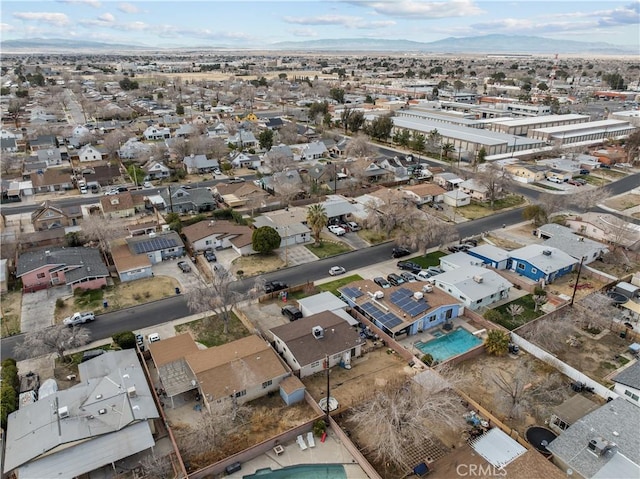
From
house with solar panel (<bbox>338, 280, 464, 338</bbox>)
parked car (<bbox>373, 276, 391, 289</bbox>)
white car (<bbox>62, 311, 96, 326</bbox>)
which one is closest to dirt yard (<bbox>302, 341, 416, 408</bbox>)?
house with solar panel (<bbox>338, 280, 464, 338</bbox>)

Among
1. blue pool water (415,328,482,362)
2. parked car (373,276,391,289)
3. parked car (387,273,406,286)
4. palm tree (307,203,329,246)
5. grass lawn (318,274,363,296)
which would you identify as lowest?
blue pool water (415,328,482,362)

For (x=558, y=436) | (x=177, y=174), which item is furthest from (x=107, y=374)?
(x=177, y=174)

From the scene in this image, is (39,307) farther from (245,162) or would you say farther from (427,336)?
(245,162)

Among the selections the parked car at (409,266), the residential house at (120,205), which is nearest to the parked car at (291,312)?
the parked car at (409,266)

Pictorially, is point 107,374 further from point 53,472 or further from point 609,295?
point 609,295

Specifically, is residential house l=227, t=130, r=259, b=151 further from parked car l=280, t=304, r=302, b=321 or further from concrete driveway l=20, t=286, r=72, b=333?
parked car l=280, t=304, r=302, b=321

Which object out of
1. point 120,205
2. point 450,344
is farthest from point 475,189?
point 120,205
